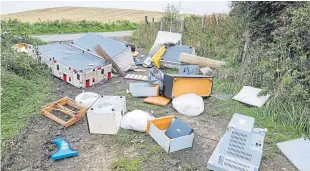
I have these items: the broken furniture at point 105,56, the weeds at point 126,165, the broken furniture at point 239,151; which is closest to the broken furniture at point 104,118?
the weeds at point 126,165

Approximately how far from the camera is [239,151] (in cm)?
414

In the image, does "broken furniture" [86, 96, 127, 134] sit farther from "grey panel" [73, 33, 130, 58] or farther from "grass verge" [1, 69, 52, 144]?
"grey panel" [73, 33, 130, 58]

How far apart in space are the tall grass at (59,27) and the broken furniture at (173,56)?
7748 mm

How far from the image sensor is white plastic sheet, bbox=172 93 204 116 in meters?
6.06

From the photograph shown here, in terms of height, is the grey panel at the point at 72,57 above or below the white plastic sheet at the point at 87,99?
above

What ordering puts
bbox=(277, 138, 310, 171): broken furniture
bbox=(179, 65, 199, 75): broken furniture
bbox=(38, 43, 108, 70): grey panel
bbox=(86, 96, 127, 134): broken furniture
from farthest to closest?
bbox=(179, 65, 199, 75): broken furniture < bbox=(38, 43, 108, 70): grey panel < bbox=(86, 96, 127, 134): broken furniture < bbox=(277, 138, 310, 171): broken furniture

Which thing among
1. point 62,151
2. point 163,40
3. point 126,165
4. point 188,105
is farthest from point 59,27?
point 126,165

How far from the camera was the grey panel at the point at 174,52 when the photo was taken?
9047 mm

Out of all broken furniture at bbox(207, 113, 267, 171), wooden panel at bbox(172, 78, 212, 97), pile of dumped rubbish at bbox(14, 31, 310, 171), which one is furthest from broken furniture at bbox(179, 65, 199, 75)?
broken furniture at bbox(207, 113, 267, 171)

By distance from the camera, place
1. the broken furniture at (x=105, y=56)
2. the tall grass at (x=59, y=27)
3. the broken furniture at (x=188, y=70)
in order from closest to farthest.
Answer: the broken furniture at (x=105, y=56), the broken furniture at (x=188, y=70), the tall grass at (x=59, y=27)

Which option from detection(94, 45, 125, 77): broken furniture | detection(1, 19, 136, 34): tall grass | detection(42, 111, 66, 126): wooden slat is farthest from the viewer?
detection(1, 19, 136, 34): tall grass

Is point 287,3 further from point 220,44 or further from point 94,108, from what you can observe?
point 94,108

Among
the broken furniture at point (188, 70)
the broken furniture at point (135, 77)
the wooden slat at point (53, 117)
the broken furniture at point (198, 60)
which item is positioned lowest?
the wooden slat at point (53, 117)

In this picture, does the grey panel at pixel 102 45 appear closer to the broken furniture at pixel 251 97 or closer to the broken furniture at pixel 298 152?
the broken furniture at pixel 251 97
